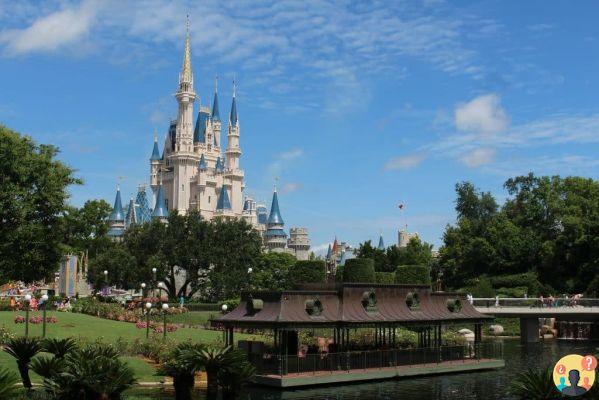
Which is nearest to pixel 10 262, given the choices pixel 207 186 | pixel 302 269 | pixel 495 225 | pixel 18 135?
pixel 18 135

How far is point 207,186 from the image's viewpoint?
132 m

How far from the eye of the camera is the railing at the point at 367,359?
29000mm

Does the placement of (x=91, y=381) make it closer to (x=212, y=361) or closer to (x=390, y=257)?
(x=212, y=361)

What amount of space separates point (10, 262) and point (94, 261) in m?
29.9

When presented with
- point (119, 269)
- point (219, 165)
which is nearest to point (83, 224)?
point (119, 269)

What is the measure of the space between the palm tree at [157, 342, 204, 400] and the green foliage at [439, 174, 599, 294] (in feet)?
178

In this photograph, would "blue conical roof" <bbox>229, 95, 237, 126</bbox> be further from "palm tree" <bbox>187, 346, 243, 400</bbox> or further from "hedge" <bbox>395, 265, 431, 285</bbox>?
"palm tree" <bbox>187, 346, 243, 400</bbox>

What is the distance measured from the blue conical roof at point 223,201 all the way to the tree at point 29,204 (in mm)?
75777

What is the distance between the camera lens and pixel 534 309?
2207 inches

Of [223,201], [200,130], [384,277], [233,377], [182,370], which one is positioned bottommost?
[233,377]

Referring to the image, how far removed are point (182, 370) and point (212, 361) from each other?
1106 millimetres

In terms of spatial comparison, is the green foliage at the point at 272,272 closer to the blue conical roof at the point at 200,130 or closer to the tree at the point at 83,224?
the tree at the point at 83,224

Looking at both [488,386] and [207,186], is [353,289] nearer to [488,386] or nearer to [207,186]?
[488,386]

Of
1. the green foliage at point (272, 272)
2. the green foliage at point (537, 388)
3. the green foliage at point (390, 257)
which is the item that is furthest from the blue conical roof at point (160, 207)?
the green foliage at point (537, 388)
